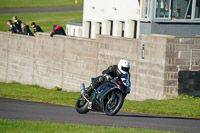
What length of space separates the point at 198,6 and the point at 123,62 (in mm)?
15820

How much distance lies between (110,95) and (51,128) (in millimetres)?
3560

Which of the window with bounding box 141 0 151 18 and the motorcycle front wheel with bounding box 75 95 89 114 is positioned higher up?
the window with bounding box 141 0 151 18

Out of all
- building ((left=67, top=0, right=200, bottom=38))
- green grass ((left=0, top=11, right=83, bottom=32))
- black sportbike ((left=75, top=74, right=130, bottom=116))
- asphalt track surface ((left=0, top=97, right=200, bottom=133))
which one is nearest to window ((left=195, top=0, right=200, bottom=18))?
building ((left=67, top=0, right=200, bottom=38))

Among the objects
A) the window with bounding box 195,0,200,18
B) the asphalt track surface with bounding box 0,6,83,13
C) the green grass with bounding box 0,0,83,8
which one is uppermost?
the green grass with bounding box 0,0,83,8

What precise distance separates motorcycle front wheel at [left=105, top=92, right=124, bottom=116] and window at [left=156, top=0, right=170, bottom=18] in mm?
15986

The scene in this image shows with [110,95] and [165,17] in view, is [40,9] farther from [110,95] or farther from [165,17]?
[110,95]

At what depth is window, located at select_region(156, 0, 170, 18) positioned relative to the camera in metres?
31.5

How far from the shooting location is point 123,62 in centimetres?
1614

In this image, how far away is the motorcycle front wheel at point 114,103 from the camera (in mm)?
15766

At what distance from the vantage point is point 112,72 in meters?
16.5

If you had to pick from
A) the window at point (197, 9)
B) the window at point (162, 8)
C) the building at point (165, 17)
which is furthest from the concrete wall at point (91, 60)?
the window at point (197, 9)

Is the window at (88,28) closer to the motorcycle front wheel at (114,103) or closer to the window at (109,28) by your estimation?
the window at (109,28)

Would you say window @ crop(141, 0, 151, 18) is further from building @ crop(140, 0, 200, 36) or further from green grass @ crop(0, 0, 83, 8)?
green grass @ crop(0, 0, 83, 8)

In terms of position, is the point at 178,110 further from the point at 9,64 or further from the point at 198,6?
the point at 9,64
